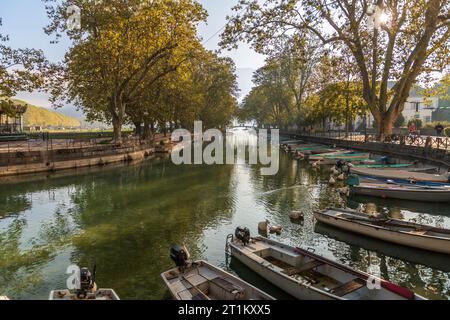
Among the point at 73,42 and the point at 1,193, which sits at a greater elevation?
the point at 73,42

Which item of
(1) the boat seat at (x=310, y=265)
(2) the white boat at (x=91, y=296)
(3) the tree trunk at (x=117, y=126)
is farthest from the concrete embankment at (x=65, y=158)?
(1) the boat seat at (x=310, y=265)

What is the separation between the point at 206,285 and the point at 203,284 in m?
0.10

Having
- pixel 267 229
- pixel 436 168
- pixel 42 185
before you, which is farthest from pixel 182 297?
pixel 436 168

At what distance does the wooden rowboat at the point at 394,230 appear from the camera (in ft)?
47.6

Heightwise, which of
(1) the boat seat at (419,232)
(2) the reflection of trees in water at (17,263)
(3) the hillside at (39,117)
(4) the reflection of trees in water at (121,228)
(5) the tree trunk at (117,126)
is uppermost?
(3) the hillside at (39,117)

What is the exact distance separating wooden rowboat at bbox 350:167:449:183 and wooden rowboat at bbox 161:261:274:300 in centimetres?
2199

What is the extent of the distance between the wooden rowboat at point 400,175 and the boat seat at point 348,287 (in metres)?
19.5

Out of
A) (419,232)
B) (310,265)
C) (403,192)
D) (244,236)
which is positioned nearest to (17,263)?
(244,236)

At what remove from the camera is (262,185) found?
104ft

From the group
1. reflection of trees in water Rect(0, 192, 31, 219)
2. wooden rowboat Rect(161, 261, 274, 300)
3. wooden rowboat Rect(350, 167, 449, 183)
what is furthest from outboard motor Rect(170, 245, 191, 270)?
wooden rowboat Rect(350, 167, 449, 183)

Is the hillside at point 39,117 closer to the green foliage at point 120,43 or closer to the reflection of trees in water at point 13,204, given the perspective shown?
the green foliage at point 120,43

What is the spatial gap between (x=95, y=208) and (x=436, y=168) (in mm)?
29297

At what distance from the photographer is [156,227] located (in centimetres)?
→ 1905

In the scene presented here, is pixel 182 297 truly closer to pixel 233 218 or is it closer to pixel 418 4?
pixel 233 218
